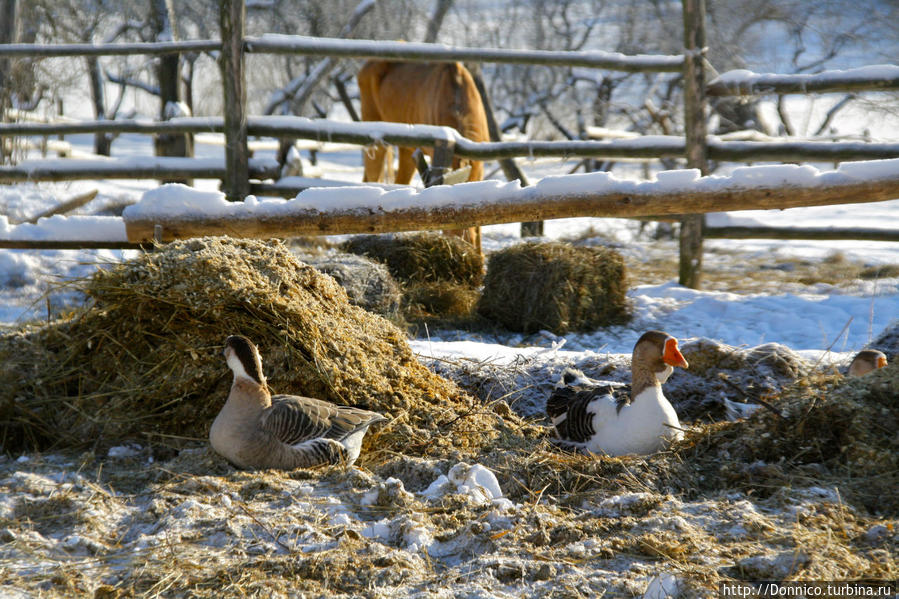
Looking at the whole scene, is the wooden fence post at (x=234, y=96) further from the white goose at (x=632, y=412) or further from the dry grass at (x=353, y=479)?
the white goose at (x=632, y=412)

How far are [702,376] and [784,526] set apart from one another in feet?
6.80

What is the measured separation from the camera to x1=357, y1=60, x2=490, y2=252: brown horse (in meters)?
7.85

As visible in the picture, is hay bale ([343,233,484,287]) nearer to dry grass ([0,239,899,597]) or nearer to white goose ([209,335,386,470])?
dry grass ([0,239,899,597])

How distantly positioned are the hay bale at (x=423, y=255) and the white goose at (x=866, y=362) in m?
3.56

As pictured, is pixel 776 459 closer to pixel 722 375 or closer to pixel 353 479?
pixel 722 375

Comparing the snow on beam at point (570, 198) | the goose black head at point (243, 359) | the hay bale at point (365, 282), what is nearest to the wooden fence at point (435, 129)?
the hay bale at point (365, 282)

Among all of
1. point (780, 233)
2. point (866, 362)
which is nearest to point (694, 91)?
point (780, 233)

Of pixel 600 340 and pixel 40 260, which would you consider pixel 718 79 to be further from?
pixel 40 260

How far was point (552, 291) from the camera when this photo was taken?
6.16 meters

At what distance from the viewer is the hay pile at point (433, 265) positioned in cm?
654

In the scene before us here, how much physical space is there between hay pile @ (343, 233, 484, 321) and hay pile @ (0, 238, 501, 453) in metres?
2.52

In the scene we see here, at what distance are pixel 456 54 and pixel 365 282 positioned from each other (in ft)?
8.02

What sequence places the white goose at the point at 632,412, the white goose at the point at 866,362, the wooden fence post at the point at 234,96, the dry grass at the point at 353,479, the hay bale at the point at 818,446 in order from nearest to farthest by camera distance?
the dry grass at the point at 353,479 < the hay bale at the point at 818,446 < the white goose at the point at 632,412 < the white goose at the point at 866,362 < the wooden fence post at the point at 234,96

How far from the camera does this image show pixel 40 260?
22.9 ft
